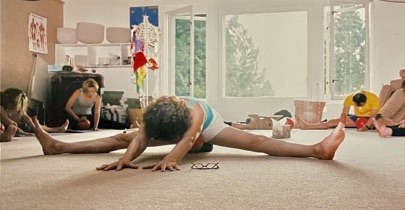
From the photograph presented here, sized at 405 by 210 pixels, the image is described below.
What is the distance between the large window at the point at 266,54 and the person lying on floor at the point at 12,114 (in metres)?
3.19

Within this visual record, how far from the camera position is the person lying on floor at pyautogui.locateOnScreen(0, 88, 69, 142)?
351 cm

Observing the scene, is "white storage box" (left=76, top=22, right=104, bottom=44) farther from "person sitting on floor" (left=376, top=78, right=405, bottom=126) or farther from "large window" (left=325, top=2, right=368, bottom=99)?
"person sitting on floor" (left=376, top=78, right=405, bottom=126)

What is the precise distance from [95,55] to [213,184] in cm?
509

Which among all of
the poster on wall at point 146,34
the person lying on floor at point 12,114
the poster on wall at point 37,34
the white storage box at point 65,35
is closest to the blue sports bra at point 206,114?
the person lying on floor at point 12,114

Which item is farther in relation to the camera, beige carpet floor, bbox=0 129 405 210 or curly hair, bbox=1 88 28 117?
curly hair, bbox=1 88 28 117

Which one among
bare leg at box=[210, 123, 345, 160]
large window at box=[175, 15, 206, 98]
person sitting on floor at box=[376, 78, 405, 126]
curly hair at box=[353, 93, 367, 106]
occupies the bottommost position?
bare leg at box=[210, 123, 345, 160]

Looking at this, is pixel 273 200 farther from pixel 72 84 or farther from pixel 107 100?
pixel 107 100

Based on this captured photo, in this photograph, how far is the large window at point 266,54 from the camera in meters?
6.36

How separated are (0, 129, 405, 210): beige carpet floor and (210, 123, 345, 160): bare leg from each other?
0.19ft

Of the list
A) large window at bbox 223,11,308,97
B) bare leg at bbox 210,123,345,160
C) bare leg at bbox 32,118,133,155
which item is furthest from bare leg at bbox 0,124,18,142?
large window at bbox 223,11,308,97

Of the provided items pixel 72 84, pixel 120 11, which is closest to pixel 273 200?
pixel 72 84

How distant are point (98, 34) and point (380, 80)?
379 centimetres

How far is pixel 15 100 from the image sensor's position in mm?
4051

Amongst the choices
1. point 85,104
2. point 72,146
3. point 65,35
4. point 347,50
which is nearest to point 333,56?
point 347,50
